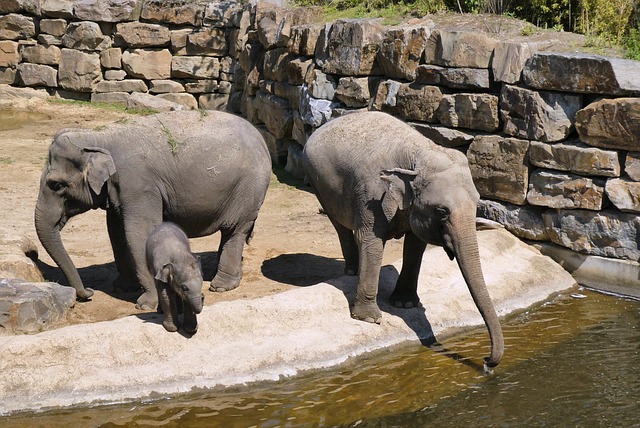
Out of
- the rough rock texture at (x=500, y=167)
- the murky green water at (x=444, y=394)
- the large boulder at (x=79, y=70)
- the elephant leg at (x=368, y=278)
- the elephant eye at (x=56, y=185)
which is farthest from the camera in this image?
the large boulder at (x=79, y=70)

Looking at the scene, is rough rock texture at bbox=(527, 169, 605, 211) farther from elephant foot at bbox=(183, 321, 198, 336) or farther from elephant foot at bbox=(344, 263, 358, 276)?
elephant foot at bbox=(183, 321, 198, 336)

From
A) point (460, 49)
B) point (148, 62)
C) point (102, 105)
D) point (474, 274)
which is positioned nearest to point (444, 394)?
point (474, 274)

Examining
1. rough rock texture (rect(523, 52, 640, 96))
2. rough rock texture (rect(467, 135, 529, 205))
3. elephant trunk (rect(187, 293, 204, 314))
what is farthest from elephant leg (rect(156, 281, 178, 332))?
rough rock texture (rect(523, 52, 640, 96))

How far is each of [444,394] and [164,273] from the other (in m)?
2.54

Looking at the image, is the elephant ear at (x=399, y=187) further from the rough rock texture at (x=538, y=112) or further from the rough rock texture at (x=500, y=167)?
the rough rock texture at (x=500, y=167)

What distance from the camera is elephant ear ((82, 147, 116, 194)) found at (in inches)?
340

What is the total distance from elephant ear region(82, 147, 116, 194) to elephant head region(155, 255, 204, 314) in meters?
1.32

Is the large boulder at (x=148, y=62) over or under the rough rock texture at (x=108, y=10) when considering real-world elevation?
under

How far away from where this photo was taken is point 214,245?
1155 cm

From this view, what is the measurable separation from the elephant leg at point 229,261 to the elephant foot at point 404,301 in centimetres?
171

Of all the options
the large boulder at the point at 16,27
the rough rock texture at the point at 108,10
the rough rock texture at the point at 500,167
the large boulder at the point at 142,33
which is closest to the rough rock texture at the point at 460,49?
the rough rock texture at the point at 500,167

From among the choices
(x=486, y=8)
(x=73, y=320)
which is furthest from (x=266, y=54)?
(x=73, y=320)

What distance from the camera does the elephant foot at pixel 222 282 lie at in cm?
966

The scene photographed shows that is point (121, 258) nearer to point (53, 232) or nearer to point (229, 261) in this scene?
point (53, 232)
